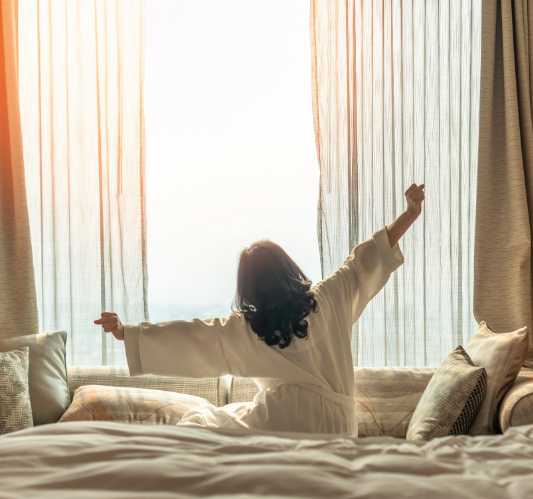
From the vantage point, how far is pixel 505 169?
2750mm

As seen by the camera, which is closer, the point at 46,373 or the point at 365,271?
the point at 365,271

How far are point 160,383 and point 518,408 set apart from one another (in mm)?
1582

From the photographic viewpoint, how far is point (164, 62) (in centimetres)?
296

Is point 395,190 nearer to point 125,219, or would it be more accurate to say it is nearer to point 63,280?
point 125,219

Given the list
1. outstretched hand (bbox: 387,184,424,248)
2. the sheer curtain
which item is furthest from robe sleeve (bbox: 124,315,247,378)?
the sheer curtain

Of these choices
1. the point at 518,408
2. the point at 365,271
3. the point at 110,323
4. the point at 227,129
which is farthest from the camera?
the point at 227,129

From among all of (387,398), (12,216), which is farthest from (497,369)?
(12,216)

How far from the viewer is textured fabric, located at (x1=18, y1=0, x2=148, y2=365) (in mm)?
2820

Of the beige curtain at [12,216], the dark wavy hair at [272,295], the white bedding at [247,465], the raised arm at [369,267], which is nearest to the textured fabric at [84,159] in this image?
the beige curtain at [12,216]

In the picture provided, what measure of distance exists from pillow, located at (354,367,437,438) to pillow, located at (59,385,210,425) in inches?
29.2

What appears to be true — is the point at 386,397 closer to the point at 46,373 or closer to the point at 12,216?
the point at 46,373

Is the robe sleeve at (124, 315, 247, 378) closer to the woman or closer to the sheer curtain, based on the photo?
the woman

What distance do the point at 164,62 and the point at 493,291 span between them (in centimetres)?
228

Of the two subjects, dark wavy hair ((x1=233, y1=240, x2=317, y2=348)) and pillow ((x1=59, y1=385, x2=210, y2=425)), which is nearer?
dark wavy hair ((x1=233, y1=240, x2=317, y2=348))
